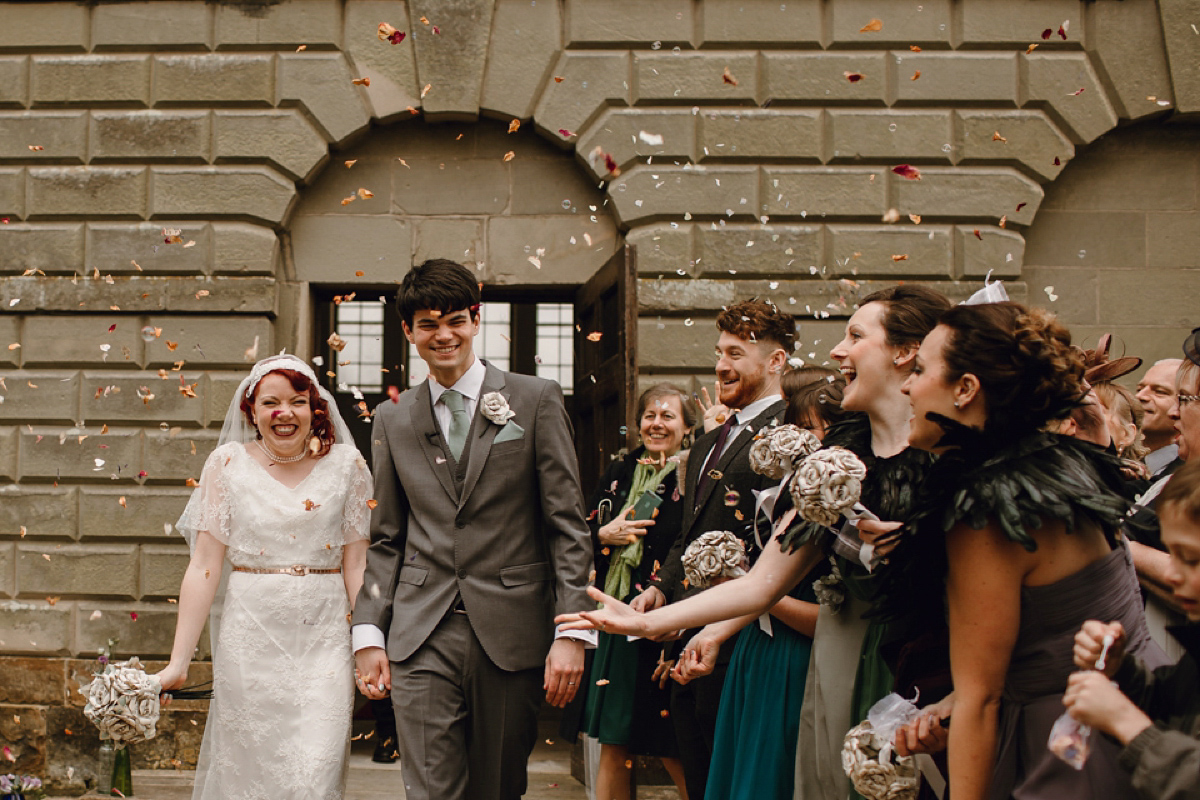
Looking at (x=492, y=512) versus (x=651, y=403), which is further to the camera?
(x=651, y=403)

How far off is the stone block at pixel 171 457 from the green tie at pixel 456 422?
3.39 meters

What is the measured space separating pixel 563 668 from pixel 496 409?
84cm

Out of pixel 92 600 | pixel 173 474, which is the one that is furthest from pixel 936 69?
pixel 92 600

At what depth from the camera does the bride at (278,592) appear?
367cm

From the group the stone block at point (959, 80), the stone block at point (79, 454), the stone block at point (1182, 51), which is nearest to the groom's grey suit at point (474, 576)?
the stone block at point (79, 454)

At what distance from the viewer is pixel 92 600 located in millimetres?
6242

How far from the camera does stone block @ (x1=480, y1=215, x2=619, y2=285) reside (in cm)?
660

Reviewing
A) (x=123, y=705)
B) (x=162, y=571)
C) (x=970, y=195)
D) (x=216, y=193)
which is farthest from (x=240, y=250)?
(x=970, y=195)

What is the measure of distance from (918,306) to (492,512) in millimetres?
1465

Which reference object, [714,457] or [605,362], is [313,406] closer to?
[714,457]

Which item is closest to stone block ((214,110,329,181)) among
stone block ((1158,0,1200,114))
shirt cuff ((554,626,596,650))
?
shirt cuff ((554,626,596,650))

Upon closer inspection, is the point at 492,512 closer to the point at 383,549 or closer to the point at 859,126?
the point at 383,549

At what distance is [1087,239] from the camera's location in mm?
6520

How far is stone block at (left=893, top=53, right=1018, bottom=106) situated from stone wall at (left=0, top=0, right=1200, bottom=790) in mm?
14
